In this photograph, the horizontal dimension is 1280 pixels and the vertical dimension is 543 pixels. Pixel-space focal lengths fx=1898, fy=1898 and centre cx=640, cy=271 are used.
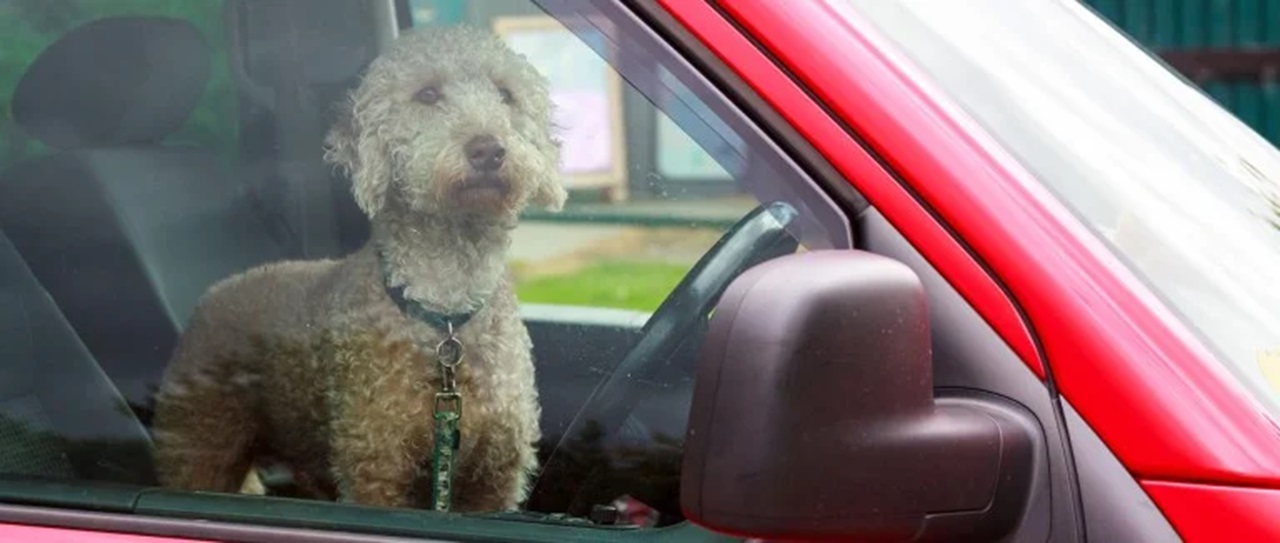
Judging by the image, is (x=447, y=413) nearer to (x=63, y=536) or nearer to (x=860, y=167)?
(x=63, y=536)

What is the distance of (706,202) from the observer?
1612 mm

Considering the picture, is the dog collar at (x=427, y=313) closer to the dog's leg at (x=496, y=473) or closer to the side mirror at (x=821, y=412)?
the dog's leg at (x=496, y=473)

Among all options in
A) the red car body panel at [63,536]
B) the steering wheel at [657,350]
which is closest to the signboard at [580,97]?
the steering wheel at [657,350]

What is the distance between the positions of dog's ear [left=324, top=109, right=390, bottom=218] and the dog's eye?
0.15 m

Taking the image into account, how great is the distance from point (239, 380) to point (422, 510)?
0.27 m

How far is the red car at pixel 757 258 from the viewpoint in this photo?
53.1 inches

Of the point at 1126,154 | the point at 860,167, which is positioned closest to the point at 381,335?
the point at 860,167

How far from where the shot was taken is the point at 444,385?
1.79 m

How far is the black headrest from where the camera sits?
6.19 feet

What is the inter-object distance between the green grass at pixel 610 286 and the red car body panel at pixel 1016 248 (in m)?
0.26

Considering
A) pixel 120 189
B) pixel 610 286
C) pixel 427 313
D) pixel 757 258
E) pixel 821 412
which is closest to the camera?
pixel 821 412

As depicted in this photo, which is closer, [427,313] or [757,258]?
[757,258]

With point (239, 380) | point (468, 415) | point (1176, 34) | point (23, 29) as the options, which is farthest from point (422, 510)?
point (1176, 34)

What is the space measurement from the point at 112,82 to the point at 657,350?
65cm
